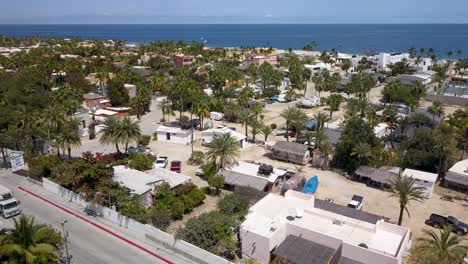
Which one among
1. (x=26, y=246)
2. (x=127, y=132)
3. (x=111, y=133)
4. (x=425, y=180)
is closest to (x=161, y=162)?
(x=127, y=132)

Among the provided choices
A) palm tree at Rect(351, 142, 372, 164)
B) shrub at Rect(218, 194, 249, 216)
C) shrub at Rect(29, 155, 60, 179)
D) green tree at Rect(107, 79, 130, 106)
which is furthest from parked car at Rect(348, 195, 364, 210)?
green tree at Rect(107, 79, 130, 106)

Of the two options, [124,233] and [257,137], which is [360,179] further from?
[124,233]

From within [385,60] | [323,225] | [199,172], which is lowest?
[199,172]

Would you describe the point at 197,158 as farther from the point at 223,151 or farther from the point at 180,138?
the point at 180,138

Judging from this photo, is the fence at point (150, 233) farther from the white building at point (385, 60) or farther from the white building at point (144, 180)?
the white building at point (385, 60)

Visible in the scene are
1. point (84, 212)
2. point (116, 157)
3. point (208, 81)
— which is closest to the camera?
point (84, 212)

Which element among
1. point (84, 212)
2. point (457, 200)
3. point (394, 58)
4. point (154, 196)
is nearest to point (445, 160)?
point (457, 200)

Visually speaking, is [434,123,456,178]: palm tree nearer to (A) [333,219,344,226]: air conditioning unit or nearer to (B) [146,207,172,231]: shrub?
(A) [333,219,344,226]: air conditioning unit

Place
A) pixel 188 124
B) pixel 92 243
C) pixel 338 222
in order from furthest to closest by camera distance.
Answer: pixel 188 124, pixel 92 243, pixel 338 222
